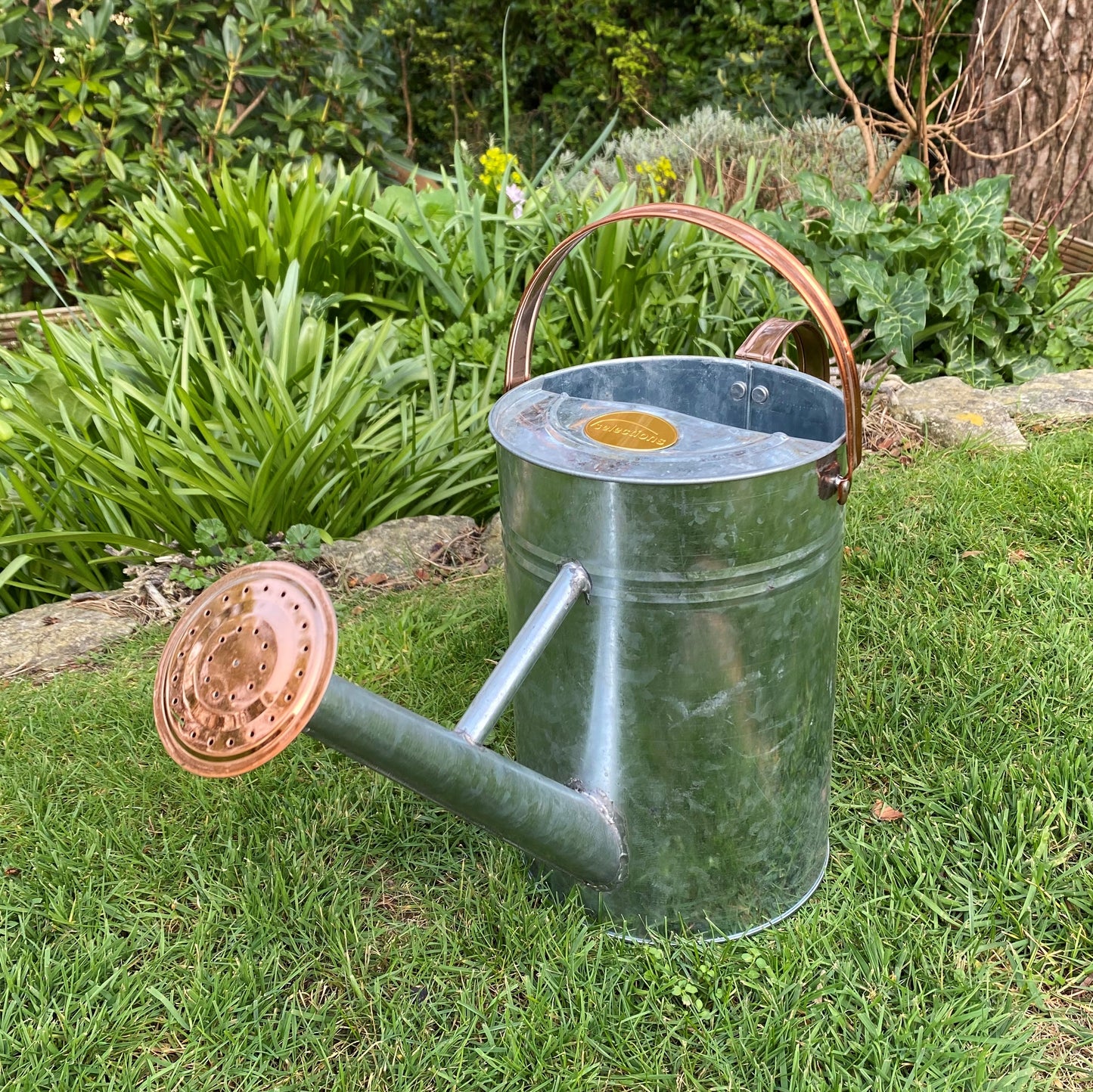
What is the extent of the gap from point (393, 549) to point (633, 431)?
4.44 feet

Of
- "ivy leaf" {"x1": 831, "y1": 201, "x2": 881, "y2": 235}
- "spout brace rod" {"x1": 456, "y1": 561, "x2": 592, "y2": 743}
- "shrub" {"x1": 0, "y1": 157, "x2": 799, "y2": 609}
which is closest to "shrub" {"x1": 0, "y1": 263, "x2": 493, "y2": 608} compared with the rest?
"shrub" {"x1": 0, "y1": 157, "x2": 799, "y2": 609}

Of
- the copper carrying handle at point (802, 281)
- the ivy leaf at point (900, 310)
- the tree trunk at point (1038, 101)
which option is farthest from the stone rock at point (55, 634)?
the tree trunk at point (1038, 101)

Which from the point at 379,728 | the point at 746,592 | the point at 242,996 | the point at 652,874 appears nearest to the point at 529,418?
the point at 746,592

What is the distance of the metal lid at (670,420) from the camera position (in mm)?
1312

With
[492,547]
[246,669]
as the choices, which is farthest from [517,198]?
[246,669]

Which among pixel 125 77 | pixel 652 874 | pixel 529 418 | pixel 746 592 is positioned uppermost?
pixel 125 77

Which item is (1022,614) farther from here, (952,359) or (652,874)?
(952,359)

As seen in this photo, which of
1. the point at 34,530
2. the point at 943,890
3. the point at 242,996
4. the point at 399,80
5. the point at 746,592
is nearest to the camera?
the point at 746,592

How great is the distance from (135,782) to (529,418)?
3.40 ft

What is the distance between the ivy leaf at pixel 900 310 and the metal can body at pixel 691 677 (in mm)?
2041

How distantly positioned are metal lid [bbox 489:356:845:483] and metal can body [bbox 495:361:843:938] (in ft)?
0.11

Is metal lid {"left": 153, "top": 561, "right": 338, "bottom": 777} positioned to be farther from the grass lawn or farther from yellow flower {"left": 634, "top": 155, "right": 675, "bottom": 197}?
yellow flower {"left": 634, "top": 155, "right": 675, "bottom": 197}

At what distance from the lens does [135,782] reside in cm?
186

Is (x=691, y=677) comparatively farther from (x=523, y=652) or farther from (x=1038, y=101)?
(x=1038, y=101)
